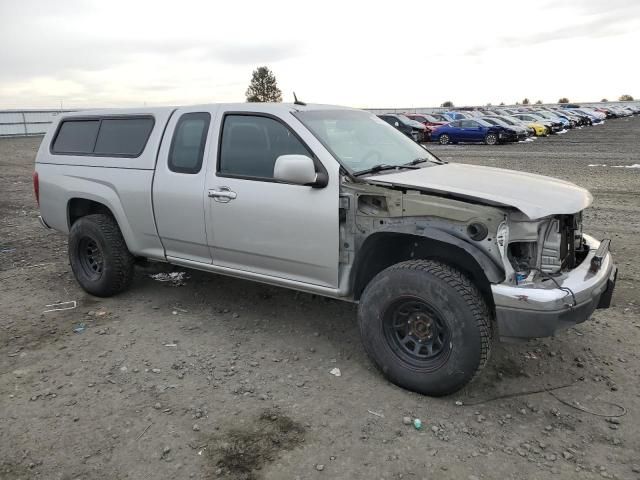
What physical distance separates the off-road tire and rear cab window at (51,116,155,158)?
70 centimetres

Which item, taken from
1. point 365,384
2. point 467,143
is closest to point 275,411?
point 365,384

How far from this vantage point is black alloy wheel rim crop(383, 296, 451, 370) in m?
3.48

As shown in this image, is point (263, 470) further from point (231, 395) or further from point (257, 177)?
point (257, 177)

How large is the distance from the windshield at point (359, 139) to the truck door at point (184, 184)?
3.17ft

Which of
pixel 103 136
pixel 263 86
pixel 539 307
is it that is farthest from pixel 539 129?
pixel 263 86

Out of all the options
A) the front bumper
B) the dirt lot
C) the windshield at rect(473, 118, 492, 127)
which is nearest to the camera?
the dirt lot

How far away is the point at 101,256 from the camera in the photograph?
541 centimetres

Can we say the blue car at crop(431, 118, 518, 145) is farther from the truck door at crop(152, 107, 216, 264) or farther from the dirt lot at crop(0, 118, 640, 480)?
the truck door at crop(152, 107, 216, 264)

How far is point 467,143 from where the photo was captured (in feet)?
88.1

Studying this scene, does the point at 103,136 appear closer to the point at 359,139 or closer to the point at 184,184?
the point at 184,184

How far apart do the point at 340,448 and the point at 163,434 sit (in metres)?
1.09

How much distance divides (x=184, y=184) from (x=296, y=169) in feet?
4.47

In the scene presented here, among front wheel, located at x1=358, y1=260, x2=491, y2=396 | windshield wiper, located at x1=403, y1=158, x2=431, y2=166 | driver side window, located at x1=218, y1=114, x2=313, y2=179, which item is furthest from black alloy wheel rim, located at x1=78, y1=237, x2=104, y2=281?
windshield wiper, located at x1=403, y1=158, x2=431, y2=166

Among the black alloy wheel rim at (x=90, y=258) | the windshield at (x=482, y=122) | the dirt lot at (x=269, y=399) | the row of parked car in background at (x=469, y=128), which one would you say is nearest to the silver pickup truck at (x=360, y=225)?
the black alloy wheel rim at (x=90, y=258)
